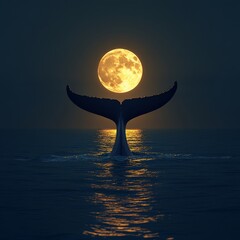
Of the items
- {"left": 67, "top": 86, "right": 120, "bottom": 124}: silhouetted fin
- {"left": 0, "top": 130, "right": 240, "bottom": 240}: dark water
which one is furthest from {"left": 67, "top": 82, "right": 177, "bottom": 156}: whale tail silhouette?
{"left": 0, "top": 130, "right": 240, "bottom": 240}: dark water

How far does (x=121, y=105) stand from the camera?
3853 centimetres

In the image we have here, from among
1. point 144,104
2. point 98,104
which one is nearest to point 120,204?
point 98,104

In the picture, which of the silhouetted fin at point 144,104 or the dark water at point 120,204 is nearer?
the dark water at point 120,204

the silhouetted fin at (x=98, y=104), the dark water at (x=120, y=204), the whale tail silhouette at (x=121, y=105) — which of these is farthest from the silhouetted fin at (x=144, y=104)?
the dark water at (x=120, y=204)

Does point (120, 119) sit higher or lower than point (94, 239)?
higher

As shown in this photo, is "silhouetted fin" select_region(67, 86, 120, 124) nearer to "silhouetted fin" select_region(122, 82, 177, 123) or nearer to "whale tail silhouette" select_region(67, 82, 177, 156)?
"whale tail silhouette" select_region(67, 82, 177, 156)

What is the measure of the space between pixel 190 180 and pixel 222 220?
42.4 ft

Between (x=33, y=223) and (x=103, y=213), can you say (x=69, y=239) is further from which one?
(x=103, y=213)

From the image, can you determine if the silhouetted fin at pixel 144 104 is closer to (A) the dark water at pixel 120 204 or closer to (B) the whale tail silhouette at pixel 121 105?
(B) the whale tail silhouette at pixel 121 105

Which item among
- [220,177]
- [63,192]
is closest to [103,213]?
[63,192]

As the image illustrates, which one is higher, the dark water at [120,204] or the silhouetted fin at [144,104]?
the silhouetted fin at [144,104]

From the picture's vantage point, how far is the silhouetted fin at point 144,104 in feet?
122

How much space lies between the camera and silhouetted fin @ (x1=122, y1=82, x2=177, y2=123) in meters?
37.2

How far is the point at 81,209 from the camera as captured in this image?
855 inches
